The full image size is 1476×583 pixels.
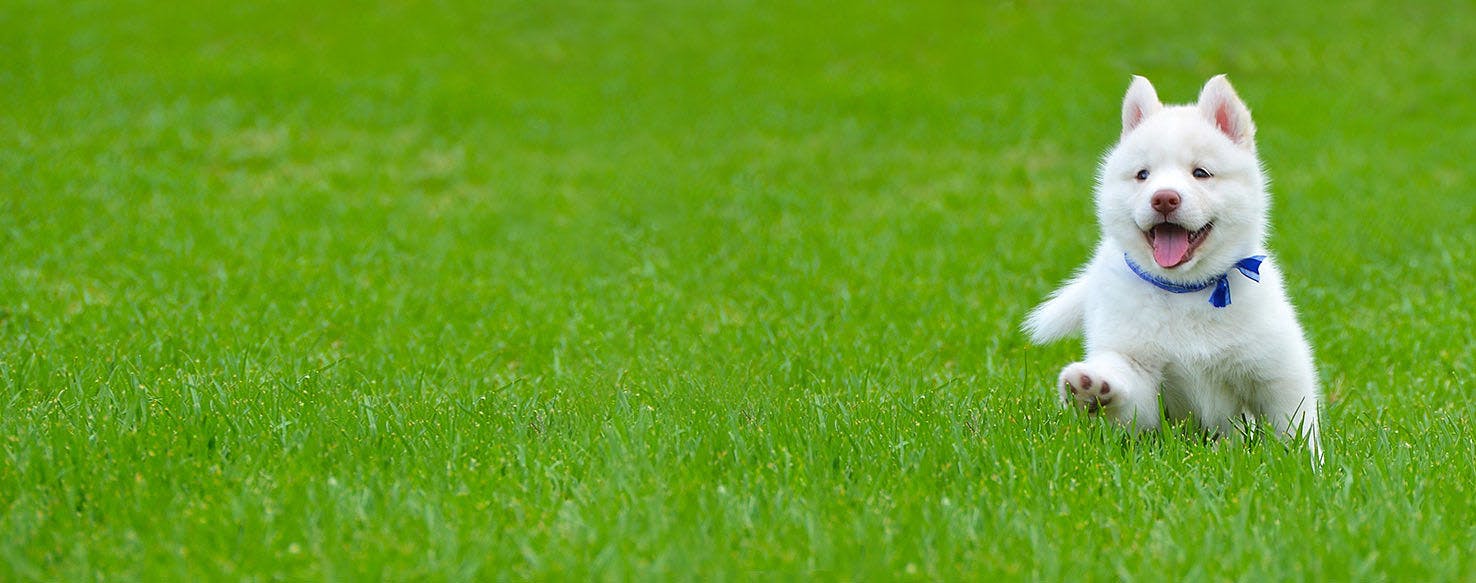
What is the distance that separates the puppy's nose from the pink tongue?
16 cm

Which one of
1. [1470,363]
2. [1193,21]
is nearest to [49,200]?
[1470,363]

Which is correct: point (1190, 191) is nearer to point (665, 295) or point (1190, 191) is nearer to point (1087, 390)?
point (1087, 390)

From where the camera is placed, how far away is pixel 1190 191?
4.61 meters

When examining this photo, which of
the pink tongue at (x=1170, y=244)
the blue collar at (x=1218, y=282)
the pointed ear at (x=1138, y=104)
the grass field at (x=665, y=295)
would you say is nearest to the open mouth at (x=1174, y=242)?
the pink tongue at (x=1170, y=244)

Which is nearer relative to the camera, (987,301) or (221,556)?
(221,556)

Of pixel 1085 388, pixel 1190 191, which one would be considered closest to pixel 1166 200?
pixel 1190 191

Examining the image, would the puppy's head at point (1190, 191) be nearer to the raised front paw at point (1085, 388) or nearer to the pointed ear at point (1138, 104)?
the pointed ear at point (1138, 104)

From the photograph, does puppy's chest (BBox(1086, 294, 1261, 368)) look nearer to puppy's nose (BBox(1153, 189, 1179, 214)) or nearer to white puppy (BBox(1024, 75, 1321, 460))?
white puppy (BBox(1024, 75, 1321, 460))

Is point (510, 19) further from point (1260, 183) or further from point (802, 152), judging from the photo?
point (1260, 183)

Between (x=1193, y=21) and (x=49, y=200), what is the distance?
14.7 metres

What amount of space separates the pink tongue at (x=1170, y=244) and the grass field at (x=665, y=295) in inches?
24.5

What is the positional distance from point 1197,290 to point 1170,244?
0.24 m

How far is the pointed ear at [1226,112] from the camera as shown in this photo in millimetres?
4848

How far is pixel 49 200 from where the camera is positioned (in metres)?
9.86
